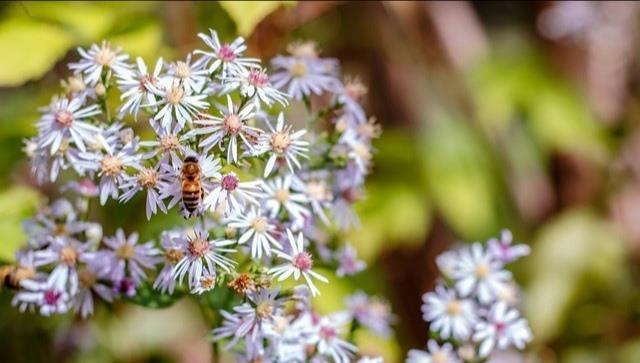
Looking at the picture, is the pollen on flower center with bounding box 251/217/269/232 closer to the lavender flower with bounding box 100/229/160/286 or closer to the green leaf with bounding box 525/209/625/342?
the lavender flower with bounding box 100/229/160/286

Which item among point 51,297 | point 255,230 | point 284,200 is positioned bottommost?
point 51,297

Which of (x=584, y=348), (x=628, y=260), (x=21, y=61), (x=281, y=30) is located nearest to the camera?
(x=21, y=61)

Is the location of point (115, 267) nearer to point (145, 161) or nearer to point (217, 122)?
point (145, 161)

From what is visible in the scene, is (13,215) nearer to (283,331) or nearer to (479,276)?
(283,331)

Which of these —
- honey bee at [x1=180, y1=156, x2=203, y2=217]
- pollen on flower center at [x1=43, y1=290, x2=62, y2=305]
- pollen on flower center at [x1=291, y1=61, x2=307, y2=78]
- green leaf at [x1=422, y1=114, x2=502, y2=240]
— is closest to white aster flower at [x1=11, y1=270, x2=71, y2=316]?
pollen on flower center at [x1=43, y1=290, x2=62, y2=305]

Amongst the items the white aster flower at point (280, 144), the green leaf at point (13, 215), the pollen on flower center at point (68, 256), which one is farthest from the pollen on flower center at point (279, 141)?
the green leaf at point (13, 215)

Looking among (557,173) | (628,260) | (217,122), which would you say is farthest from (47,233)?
(557,173)

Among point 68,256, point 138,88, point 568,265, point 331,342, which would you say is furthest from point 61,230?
point 568,265
